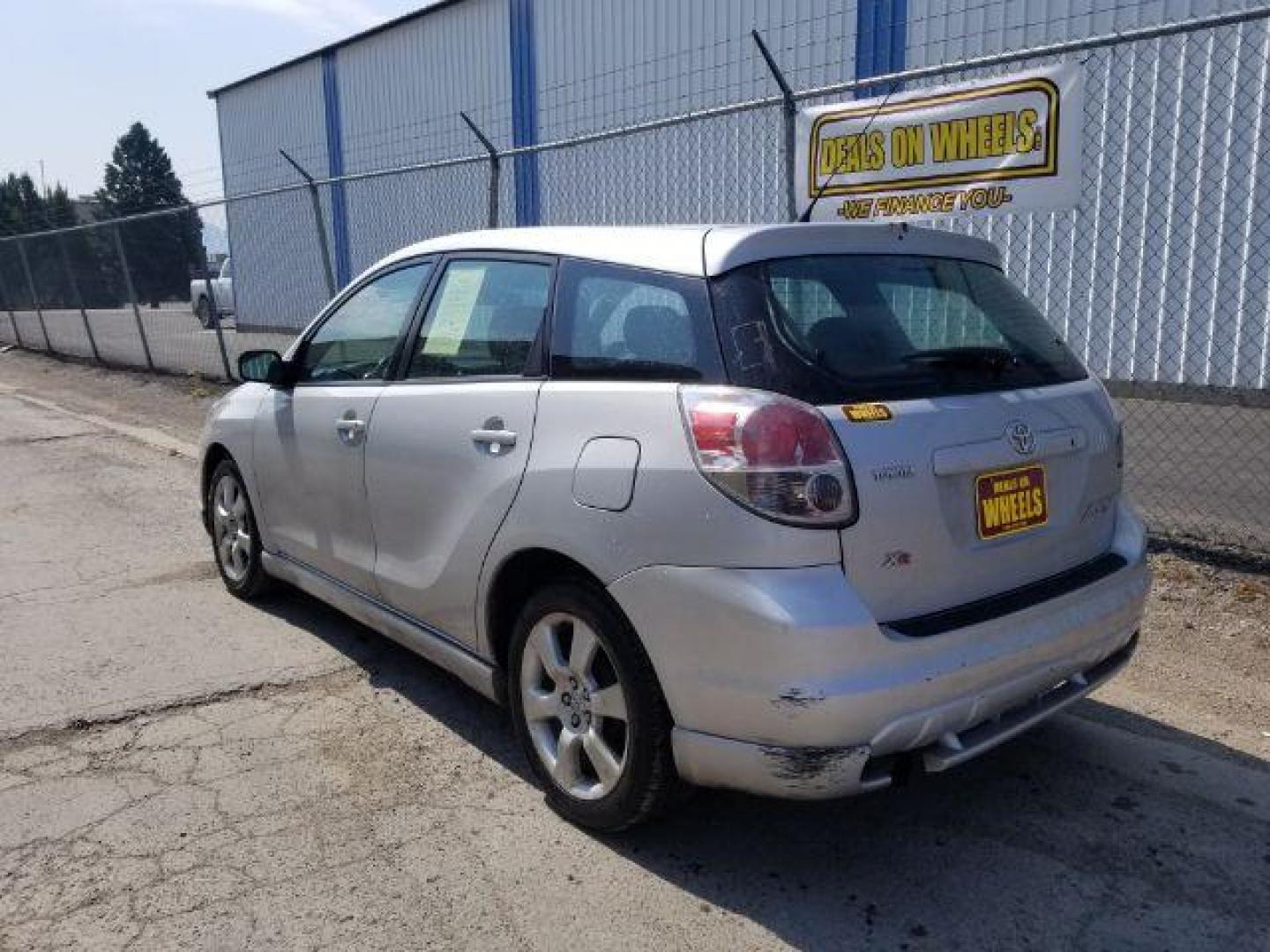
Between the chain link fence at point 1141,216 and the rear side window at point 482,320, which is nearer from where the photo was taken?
the rear side window at point 482,320

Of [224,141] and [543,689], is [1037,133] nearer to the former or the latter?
[543,689]

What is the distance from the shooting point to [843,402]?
2646 mm

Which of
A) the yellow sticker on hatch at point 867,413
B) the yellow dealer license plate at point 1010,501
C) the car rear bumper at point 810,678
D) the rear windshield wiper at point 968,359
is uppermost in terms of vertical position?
the rear windshield wiper at point 968,359

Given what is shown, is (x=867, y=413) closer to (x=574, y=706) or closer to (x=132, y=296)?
(x=574, y=706)

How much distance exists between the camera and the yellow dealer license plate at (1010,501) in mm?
2756

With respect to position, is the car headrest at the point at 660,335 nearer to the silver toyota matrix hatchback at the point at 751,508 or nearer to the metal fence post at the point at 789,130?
the silver toyota matrix hatchback at the point at 751,508

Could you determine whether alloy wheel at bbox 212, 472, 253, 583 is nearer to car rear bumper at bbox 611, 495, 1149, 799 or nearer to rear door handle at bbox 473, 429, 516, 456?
rear door handle at bbox 473, 429, 516, 456

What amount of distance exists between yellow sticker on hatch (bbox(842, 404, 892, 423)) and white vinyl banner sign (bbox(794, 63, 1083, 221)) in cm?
246

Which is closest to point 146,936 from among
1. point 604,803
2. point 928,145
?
point 604,803

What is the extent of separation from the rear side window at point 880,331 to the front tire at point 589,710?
0.79 m

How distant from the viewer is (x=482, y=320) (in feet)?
11.7

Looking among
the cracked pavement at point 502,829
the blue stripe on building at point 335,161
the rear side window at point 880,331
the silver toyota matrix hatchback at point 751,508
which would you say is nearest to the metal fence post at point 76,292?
the blue stripe on building at point 335,161

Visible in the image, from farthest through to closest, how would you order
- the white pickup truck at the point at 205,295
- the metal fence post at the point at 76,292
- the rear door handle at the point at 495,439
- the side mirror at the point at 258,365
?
the metal fence post at the point at 76,292 < the white pickup truck at the point at 205,295 < the side mirror at the point at 258,365 < the rear door handle at the point at 495,439

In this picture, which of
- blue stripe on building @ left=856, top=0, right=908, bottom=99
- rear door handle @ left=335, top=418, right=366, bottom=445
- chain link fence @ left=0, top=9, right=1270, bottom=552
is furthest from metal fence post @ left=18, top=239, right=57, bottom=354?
rear door handle @ left=335, top=418, right=366, bottom=445
